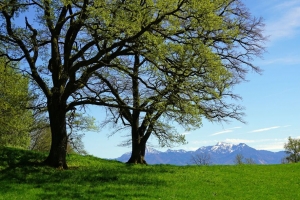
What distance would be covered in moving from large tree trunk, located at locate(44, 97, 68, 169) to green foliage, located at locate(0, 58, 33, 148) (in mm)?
2563

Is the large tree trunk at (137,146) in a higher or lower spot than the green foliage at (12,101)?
lower

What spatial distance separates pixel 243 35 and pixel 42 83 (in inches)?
812

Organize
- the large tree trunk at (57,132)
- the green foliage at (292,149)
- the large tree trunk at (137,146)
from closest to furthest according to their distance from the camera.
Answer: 1. the large tree trunk at (57,132)
2. the large tree trunk at (137,146)
3. the green foliage at (292,149)

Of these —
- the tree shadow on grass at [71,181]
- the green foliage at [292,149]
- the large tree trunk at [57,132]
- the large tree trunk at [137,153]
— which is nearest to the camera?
the tree shadow on grass at [71,181]

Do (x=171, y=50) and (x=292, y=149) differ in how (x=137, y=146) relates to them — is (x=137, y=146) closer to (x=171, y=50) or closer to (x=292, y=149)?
(x=171, y=50)

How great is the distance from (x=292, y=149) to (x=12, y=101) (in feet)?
273

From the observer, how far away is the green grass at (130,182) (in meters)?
18.3

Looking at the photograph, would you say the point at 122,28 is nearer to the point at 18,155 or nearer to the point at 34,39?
the point at 34,39

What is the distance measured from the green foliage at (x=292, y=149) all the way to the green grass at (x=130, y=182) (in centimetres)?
6845

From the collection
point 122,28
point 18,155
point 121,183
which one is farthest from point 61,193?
point 18,155

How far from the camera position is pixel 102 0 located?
64.4ft

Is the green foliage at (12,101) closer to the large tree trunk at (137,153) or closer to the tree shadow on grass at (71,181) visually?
the tree shadow on grass at (71,181)

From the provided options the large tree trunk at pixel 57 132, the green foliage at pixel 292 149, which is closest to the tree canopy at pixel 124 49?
the large tree trunk at pixel 57 132

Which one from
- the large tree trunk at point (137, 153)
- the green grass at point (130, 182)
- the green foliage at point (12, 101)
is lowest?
the green grass at point (130, 182)
